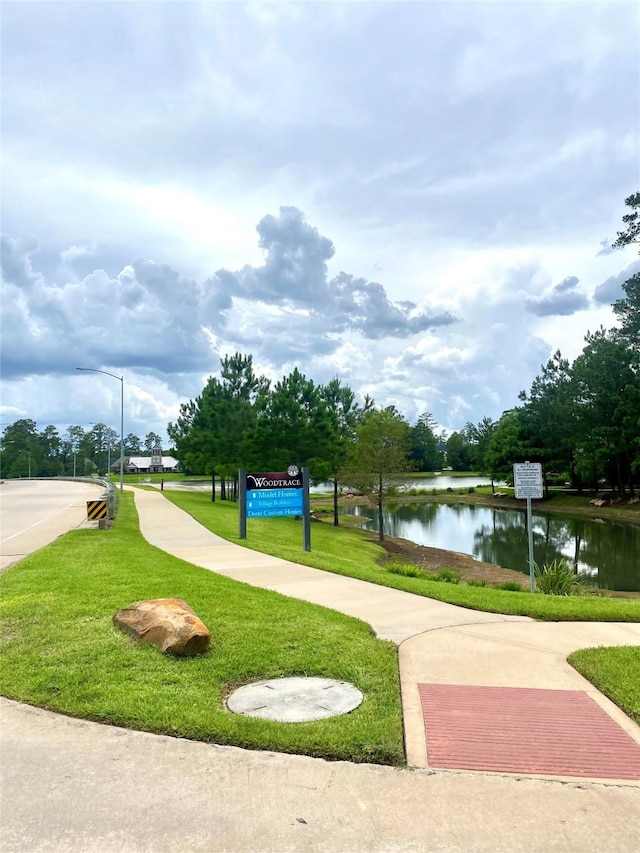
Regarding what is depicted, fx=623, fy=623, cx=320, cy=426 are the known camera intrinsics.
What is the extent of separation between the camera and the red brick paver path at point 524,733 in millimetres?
3740

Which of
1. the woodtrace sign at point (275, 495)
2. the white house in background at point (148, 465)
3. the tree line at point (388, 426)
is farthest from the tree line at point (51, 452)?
the woodtrace sign at point (275, 495)

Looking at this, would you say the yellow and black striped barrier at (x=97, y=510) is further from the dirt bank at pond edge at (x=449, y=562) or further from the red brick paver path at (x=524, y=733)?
the red brick paver path at (x=524, y=733)

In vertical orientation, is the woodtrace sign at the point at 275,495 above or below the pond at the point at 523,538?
above

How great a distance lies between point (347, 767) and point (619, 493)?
5569 cm

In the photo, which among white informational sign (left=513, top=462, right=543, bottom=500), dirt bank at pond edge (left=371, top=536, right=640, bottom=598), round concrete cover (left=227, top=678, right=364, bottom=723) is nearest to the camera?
round concrete cover (left=227, top=678, right=364, bottom=723)

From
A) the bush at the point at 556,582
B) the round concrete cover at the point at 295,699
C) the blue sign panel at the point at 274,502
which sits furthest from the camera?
the blue sign panel at the point at 274,502

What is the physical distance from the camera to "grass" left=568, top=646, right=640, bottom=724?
4.76m

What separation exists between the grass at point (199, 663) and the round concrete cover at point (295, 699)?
0.12 meters

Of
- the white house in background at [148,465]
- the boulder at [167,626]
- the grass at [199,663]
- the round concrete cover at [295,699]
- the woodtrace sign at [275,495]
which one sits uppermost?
the white house in background at [148,465]

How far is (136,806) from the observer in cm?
331

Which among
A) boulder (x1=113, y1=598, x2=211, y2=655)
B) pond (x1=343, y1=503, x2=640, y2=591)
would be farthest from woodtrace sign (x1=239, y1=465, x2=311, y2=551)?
pond (x1=343, y1=503, x2=640, y2=591)

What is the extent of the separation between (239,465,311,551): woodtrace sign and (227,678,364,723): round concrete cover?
405 inches

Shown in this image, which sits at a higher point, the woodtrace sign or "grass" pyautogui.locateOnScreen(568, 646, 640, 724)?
the woodtrace sign

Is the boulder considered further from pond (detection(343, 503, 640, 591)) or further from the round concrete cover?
pond (detection(343, 503, 640, 591))
